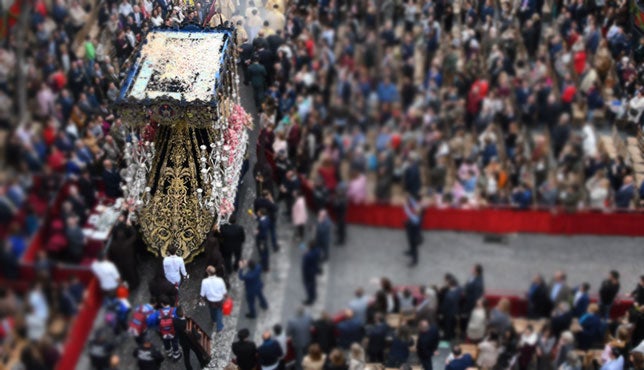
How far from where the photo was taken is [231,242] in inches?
299

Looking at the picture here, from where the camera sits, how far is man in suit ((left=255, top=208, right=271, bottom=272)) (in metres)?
4.82

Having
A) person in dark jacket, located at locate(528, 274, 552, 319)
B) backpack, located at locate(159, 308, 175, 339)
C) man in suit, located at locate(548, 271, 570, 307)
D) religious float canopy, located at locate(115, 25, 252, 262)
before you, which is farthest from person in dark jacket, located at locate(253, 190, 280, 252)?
religious float canopy, located at locate(115, 25, 252, 262)

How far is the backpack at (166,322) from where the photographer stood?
24.1 feet

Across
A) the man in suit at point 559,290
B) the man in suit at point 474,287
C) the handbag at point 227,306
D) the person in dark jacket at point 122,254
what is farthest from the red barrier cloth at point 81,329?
the handbag at point 227,306

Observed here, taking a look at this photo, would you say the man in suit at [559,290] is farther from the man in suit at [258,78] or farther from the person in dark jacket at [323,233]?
the man in suit at [258,78]

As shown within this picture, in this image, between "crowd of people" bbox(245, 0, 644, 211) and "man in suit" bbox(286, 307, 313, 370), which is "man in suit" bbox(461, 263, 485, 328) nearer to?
"crowd of people" bbox(245, 0, 644, 211)

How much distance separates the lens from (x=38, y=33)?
3232 millimetres

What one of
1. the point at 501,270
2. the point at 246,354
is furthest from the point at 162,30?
the point at 501,270

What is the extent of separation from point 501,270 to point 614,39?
5.30 feet

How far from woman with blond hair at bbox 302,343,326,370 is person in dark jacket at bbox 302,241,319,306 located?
0.68 m

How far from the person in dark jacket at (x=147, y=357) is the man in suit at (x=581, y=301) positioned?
347 cm

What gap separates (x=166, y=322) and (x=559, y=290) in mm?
4105

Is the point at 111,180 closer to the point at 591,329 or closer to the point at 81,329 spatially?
the point at 81,329

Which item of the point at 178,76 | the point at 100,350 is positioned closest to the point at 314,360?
the point at 100,350
